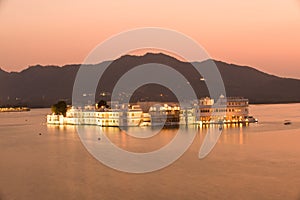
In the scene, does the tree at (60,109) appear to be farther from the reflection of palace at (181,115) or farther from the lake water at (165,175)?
the lake water at (165,175)

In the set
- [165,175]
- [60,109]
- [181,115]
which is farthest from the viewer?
[60,109]

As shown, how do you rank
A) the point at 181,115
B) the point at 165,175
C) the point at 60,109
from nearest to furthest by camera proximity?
the point at 165,175 < the point at 181,115 < the point at 60,109

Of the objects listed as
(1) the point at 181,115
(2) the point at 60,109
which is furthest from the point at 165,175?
(2) the point at 60,109

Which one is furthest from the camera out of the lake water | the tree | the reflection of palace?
the tree

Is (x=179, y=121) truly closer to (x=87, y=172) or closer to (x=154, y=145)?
(x=154, y=145)

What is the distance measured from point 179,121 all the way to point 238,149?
28.9 ft

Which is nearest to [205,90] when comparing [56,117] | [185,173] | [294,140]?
[56,117]

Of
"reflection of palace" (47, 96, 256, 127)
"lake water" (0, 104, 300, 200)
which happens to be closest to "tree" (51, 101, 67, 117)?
"reflection of palace" (47, 96, 256, 127)

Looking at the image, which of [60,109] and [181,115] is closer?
[181,115]

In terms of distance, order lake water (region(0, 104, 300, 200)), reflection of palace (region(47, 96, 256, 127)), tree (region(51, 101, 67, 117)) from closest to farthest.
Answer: lake water (region(0, 104, 300, 200)), reflection of palace (region(47, 96, 256, 127)), tree (region(51, 101, 67, 117))

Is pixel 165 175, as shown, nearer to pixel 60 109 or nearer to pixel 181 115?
pixel 181 115

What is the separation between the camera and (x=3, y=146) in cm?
1278

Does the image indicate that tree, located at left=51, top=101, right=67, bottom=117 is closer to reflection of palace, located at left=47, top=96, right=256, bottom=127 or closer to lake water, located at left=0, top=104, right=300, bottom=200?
reflection of palace, located at left=47, top=96, right=256, bottom=127

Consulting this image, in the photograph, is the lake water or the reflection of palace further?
the reflection of palace
